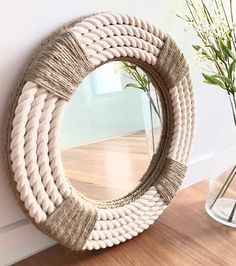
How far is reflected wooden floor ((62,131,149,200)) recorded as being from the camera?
0.54 metres

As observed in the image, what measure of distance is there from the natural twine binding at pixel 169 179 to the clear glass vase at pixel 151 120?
2.0 inches

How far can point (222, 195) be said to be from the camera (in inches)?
26.2

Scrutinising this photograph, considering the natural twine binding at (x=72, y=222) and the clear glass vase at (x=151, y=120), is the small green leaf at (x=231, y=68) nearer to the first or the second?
the clear glass vase at (x=151, y=120)

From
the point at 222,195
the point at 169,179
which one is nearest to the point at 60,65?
the point at 169,179

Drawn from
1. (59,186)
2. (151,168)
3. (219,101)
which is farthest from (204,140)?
(59,186)

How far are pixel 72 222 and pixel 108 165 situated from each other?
0.57 feet

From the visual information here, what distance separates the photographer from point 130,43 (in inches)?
19.9

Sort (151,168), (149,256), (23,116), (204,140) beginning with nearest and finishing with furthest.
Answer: (23,116)
(149,256)
(151,168)
(204,140)

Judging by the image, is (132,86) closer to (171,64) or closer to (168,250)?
(171,64)

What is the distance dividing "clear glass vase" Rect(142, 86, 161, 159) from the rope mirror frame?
33 millimetres

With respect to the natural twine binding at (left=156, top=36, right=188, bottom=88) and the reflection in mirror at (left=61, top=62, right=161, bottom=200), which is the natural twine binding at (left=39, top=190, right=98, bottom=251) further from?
the natural twine binding at (left=156, top=36, right=188, bottom=88)

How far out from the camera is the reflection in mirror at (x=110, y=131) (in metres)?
0.53

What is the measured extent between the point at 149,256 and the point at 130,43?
0.35 meters

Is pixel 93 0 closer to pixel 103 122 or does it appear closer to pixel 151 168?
pixel 103 122
